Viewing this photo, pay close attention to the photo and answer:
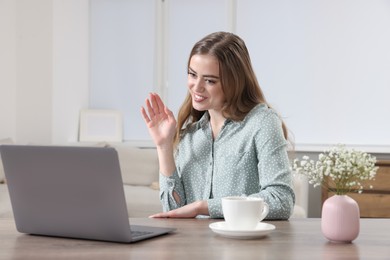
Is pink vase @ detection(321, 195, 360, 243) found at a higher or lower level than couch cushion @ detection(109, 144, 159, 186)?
higher

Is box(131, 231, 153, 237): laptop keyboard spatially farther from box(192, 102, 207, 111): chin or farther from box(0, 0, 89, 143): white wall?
box(0, 0, 89, 143): white wall

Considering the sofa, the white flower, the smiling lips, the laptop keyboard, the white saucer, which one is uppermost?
the smiling lips

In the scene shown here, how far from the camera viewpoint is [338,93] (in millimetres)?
6551

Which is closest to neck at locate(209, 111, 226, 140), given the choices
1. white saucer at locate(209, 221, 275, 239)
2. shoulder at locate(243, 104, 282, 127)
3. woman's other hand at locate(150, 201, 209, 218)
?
shoulder at locate(243, 104, 282, 127)

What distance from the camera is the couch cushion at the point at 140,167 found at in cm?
619

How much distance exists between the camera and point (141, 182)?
619 cm

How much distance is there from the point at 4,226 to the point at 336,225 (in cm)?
96

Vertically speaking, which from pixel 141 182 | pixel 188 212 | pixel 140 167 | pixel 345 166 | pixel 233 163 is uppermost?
pixel 345 166

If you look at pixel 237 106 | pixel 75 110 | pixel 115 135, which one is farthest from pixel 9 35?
pixel 237 106

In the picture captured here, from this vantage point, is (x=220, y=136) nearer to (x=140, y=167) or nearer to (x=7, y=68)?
(x=140, y=167)

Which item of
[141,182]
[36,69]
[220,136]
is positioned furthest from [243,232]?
[36,69]

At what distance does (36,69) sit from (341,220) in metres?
4.91

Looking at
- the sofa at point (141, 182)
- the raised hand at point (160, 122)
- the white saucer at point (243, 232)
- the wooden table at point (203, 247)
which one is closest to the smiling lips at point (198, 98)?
the raised hand at point (160, 122)

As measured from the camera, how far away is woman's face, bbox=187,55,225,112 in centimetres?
255
